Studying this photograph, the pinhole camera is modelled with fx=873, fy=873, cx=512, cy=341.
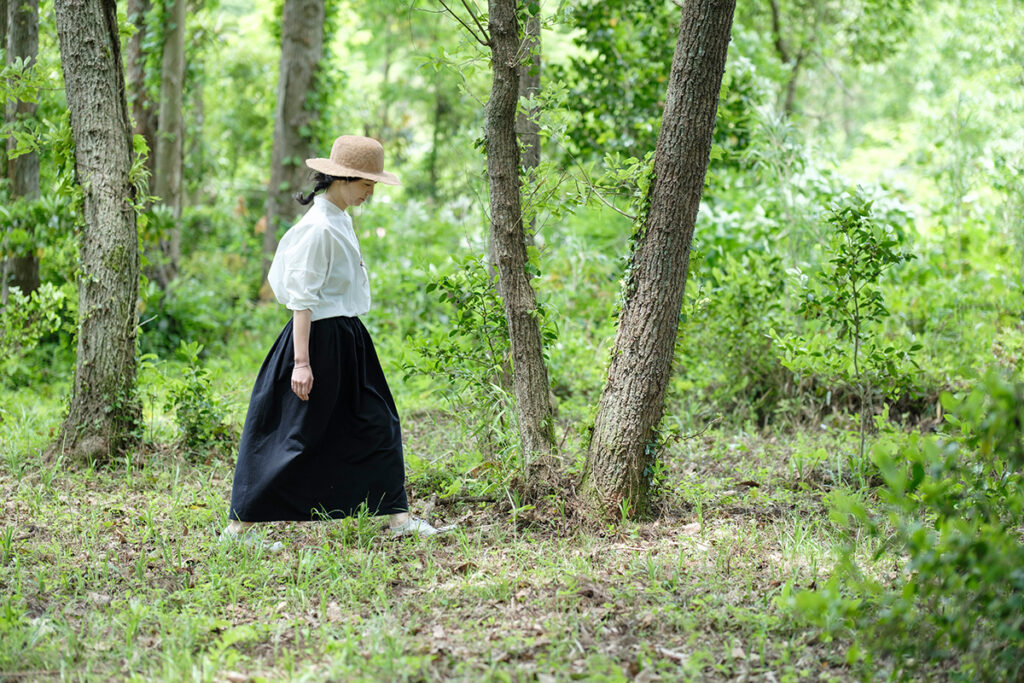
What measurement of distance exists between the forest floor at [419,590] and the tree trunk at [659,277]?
267mm

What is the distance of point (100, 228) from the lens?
4.86 meters

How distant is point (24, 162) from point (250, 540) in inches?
172

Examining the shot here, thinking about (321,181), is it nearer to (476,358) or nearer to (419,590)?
(476,358)

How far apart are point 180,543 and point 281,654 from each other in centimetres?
122

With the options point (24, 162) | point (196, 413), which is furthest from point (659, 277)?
point (24, 162)

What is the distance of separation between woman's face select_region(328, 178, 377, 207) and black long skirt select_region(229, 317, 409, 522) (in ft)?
1.80

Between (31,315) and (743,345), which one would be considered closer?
(31,315)

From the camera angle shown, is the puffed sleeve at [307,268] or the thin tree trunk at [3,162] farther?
the thin tree trunk at [3,162]

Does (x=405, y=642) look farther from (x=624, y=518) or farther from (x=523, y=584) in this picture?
(x=624, y=518)

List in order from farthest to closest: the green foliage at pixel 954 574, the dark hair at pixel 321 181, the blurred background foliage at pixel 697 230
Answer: the blurred background foliage at pixel 697 230, the dark hair at pixel 321 181, the green foliage at pixel 954 574

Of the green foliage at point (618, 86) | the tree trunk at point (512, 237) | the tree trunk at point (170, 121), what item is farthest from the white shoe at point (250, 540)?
the tree trunk at point (170, 121)

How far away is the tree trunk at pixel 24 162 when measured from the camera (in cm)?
572

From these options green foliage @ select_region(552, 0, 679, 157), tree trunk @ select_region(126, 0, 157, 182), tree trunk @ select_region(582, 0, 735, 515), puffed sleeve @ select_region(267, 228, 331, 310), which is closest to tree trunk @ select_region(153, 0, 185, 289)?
tree trunk @ select_region(126, 0, 157, 182)

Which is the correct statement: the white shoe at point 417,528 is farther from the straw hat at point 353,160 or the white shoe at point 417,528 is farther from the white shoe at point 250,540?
the straw hat at point 353,160
